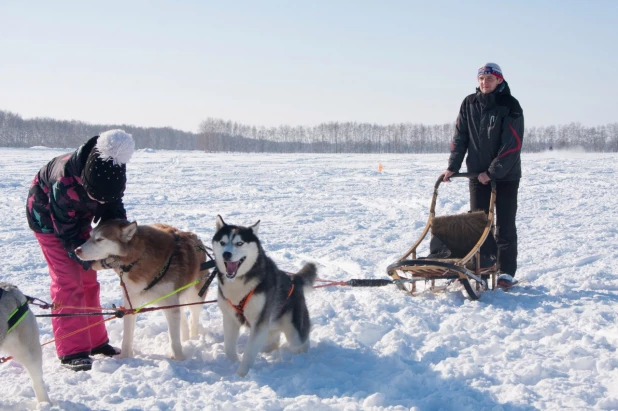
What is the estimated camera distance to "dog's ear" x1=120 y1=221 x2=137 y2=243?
3760 millimetres

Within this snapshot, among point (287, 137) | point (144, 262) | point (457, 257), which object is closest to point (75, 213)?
point (144, 262)

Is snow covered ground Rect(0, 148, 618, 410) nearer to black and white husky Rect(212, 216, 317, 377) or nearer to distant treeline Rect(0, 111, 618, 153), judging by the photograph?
black and white husky Rect(212, 216, 317, 377)

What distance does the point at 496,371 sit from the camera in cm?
344

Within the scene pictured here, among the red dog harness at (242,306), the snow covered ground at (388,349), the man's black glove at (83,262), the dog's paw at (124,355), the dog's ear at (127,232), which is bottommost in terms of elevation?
the dog's paw at (124,355)

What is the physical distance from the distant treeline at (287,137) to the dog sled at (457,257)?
87.2 m

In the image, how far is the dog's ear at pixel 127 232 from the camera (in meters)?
3.76

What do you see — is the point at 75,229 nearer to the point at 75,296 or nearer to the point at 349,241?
the point at 75,296

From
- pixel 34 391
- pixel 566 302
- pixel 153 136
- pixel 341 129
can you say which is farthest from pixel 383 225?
pixel 153 136

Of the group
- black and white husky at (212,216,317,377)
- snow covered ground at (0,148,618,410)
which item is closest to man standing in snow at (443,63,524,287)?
snow covered ground at (0,148,618,410)

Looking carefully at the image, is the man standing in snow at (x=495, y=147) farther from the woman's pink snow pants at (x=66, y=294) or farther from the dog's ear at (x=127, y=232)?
the woman's pink snow pants at (x=66, y=294)

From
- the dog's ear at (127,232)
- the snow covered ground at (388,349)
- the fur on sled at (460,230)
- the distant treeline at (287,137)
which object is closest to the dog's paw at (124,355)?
the snow covered ground at (388,349)

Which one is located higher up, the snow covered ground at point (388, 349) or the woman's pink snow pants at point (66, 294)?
the woman's pink snow pants at point (66, 294)

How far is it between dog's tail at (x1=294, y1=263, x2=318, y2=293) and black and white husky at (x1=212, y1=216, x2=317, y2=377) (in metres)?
0.22

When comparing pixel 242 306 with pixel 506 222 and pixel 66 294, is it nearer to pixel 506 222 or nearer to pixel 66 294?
pixel 66 294
